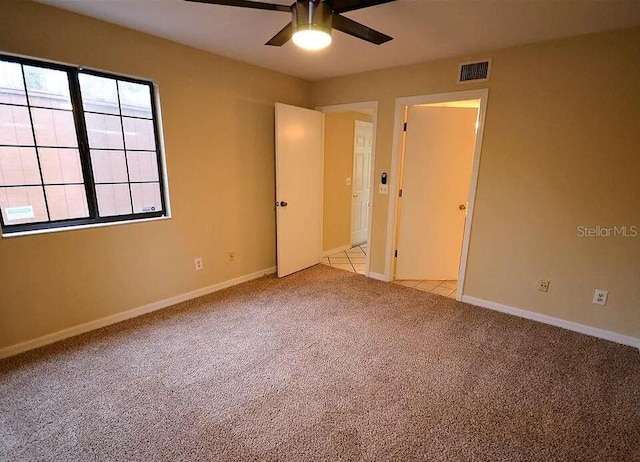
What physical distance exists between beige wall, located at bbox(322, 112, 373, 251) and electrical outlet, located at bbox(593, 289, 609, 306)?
297cm

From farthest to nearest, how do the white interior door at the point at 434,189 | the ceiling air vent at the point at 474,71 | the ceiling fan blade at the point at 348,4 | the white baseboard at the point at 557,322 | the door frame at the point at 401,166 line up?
the white interior door at the point at 434,189
the door frame at the point at 401,166
the ceiling air vent at the point at 474,71
the white baseboard at the point at 557,322
the ceiling fan blade at the point at 348,4

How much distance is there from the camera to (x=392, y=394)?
1.82m

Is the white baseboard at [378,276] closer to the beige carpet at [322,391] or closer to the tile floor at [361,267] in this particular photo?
the tile floor at [361,267]

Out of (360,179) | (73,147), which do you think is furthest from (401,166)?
(73,147)

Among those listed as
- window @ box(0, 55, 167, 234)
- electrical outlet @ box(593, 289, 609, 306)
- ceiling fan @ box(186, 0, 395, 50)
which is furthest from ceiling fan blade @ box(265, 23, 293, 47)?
electrical outlet @ box(593, 289, 609, 306)

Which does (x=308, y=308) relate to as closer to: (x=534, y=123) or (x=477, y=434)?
(x=477, y=434)

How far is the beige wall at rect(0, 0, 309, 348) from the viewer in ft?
6.84

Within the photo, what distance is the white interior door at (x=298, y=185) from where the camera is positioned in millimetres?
3436

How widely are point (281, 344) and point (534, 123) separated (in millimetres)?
2694

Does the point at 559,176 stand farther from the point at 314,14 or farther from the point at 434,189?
the point at 314,14

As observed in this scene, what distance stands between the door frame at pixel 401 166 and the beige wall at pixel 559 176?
0.05 metres

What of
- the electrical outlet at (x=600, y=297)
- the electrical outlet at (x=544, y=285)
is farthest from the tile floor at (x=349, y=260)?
the electrical outlet at (x=600, y=297)

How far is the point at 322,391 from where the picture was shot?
6.02 feet

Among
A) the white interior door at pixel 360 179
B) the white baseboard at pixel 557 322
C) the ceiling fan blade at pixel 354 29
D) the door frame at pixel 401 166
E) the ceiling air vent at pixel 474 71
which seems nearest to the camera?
the ceiling fan blade at pixel 354 29
